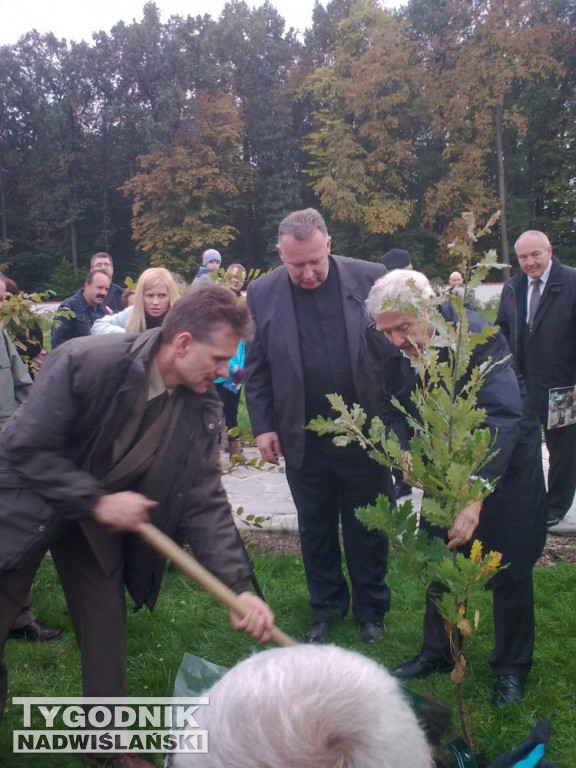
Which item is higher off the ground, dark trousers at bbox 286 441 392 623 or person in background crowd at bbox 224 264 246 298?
person in background crowd at bbox 224 264 246 298

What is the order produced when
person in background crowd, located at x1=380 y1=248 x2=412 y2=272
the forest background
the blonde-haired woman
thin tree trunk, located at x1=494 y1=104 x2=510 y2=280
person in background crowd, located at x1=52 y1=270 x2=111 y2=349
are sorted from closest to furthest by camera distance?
the blonde-haired woman, person in background crowd, located at x1=52 y1=270 x2=111 y2=349, person in background crowd, located at x1=380 y1=248 x2=412 y2=272, thin tree trunk, located at x1=494 y1=104 x2=510 y2=280, the forest background

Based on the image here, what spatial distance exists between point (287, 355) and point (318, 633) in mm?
1424

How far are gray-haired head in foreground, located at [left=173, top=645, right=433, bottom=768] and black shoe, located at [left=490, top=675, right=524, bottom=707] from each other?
2274 millimetres

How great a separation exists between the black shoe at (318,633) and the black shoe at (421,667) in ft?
1.58

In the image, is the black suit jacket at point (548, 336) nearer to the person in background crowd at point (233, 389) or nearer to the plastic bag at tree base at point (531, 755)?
the person in background crowd at point (233, 389)

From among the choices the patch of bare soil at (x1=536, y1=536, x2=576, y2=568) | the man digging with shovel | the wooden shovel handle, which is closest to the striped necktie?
the patch of bare soil at (x1=536, y1=536, x2=576, y2=568)

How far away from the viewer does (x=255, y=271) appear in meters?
4.24

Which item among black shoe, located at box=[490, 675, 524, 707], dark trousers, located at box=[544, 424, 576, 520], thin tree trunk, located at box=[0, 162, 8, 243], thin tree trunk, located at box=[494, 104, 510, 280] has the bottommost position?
black shoe, located at box=[490, 675, 524, 707]

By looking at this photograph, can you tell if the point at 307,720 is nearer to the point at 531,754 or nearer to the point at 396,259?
the point at 531,754

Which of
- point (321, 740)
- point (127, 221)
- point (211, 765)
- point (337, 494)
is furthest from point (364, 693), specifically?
point (127, 221)

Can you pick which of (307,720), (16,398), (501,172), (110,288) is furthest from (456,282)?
(501,172)

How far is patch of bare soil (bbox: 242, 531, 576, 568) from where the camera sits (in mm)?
4738

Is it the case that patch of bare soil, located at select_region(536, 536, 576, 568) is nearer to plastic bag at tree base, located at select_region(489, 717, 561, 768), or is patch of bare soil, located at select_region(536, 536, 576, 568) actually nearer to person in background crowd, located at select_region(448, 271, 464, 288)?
person in background crowd, located at select_region(448, 271, 464, 288)

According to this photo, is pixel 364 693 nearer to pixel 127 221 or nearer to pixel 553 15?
pixel 553 15
